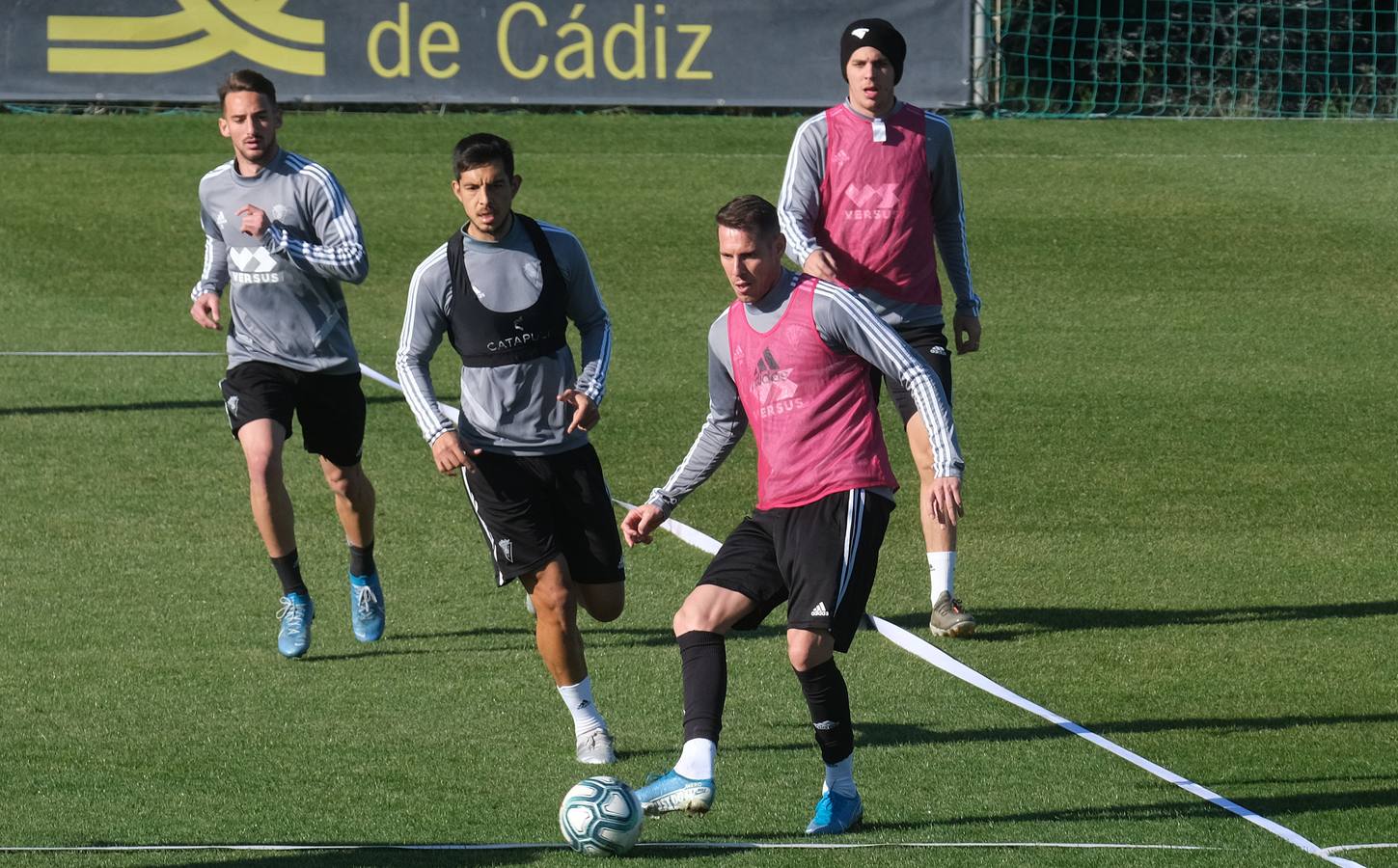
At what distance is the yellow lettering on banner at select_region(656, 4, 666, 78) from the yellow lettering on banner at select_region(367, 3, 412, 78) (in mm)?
2720

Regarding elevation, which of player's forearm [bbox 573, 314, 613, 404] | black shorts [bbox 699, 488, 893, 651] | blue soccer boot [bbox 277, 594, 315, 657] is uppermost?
player's forearm [bbox 573, 314, 613, 404]

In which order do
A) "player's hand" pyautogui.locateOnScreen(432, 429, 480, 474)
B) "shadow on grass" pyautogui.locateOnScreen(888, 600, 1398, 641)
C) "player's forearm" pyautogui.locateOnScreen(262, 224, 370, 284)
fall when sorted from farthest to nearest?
"shadow on grass" pyautogui.locateOnScreen(888, 600, 1398, 641) → "player's forearm" pyautogui.locateOnScreen(262, 224, 370, 284) → "player's hand" pyautogui.locateOnScreen(432, 429, 480, 474)

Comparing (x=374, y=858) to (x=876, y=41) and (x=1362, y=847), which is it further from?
(x=876, y=41)

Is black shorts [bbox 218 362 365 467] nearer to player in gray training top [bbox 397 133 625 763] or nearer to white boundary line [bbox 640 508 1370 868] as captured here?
player in gray training top [bbox 397 133 625 763]

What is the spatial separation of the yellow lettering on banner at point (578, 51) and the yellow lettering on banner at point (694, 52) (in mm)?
953

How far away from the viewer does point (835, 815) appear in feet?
19.6

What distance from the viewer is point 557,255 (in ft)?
22.7

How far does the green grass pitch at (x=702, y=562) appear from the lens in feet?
20.7

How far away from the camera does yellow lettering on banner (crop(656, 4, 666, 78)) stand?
21.5 meters

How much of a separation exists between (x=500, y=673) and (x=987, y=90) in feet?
54.9

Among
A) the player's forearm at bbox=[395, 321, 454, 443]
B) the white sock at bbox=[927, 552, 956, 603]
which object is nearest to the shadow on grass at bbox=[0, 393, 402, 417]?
the white sock at bbox=[927, 552, 956, 603]

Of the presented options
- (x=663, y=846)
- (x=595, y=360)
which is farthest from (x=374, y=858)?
(x=595, y=360)

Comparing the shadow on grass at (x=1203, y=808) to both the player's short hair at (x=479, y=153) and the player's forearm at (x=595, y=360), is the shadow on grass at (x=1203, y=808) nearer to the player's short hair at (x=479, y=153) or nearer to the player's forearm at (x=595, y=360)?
the player's forearm at (x=595, y=360)

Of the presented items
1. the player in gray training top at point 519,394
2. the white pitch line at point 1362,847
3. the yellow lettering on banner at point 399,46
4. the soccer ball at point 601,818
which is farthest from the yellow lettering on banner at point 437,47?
the white pitch line at point 1362,847
